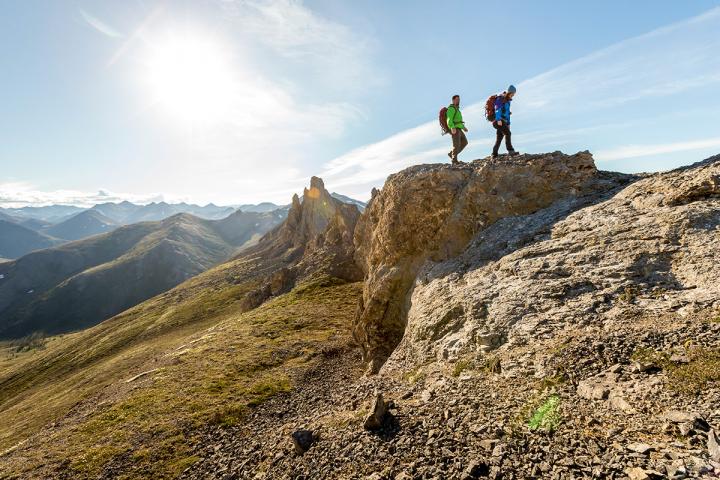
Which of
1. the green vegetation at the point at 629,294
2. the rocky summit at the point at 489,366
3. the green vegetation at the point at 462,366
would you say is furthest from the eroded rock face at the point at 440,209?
the green vegetation at the point at 629,294

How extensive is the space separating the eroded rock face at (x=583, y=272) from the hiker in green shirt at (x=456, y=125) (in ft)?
35.1

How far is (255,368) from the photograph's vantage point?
4941 centimetres

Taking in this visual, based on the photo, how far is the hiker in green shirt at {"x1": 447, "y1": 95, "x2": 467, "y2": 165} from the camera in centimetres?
3222

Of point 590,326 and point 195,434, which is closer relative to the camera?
point 590,326

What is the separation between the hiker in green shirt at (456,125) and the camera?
32219mm

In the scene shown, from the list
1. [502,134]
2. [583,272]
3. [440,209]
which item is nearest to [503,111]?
[502,134]

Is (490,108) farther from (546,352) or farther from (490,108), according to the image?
(546,352)

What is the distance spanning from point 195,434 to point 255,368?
17.1 metres

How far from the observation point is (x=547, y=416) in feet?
42.4

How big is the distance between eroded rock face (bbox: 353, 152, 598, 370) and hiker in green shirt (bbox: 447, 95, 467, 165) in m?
2.84

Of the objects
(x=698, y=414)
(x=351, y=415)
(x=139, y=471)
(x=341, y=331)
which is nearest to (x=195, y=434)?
(x=139, y=471)

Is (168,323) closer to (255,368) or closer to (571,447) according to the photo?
(255,368)

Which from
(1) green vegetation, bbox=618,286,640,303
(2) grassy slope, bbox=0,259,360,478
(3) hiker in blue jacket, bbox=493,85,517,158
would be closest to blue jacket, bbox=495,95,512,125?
(3) hiker in blue jacket, bbox=493,85,517,158

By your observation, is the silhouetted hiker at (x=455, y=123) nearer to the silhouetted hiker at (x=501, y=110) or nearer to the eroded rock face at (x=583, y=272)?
the silhouetted hiker at (x=501, y=110)
